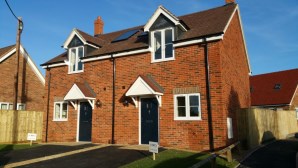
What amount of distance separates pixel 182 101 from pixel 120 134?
410 cm

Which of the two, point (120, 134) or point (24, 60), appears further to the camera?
point (24, 60)

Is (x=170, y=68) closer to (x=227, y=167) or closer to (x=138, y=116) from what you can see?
(x=138, y=116)

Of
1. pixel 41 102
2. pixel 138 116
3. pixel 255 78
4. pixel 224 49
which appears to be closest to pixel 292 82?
pixel 255 78

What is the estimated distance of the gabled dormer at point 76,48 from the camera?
58.1 feet

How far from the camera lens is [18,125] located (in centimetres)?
1820

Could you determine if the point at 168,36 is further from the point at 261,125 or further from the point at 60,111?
the point at 60,111

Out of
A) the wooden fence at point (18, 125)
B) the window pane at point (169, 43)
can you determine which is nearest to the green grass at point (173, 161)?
the window pane at point (169, 43)

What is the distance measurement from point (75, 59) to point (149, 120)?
742 centimetres

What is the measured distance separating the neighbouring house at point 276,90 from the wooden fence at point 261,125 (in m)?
5.46

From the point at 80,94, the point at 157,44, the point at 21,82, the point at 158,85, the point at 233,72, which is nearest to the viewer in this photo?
the point at 158,85

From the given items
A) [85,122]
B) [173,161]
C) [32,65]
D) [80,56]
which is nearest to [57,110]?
[85,122]

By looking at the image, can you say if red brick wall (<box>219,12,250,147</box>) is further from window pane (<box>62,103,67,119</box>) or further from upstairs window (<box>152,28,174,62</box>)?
window pane (<box>62,103,67,119</box>)

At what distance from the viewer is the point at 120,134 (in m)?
14.9

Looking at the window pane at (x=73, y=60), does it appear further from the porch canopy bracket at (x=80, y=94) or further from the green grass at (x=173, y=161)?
the green grass at (x=173, y=161)
